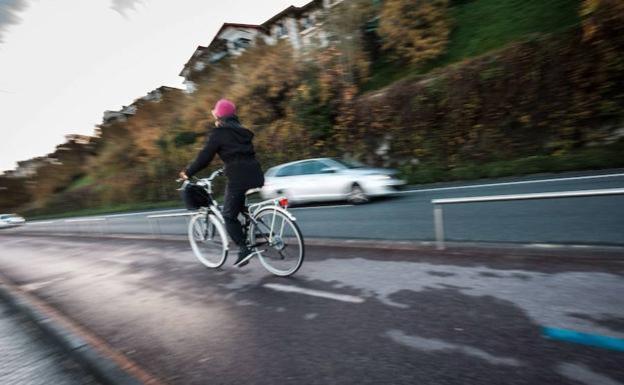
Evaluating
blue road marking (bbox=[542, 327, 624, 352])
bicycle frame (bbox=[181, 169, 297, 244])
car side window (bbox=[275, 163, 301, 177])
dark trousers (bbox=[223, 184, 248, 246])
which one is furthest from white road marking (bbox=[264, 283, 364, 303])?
car side window (bbox=[275, 163, 301, 177])

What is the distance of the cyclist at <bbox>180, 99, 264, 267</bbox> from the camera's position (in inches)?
159

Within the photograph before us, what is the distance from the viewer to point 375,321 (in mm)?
2967

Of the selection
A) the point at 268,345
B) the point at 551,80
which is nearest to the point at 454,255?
the point at 268,345

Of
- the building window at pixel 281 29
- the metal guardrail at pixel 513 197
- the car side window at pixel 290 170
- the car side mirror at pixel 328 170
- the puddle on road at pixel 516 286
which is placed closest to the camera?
the puddle on road at pixel 516 286

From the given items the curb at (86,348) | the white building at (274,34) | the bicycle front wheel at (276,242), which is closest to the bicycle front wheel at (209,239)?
the bicycle front wheel at (276,242)

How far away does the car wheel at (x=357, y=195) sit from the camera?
34.5 feet

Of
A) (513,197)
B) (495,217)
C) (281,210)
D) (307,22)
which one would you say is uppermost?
(307,22)

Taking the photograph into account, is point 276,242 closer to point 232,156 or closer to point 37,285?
point 232,156

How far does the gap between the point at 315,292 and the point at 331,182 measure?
719 cm

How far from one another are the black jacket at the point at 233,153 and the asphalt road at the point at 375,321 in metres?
1.41

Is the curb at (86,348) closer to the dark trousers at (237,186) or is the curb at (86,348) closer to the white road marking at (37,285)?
Answer: the white road marking at (37,285)

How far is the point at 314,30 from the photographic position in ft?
69.3

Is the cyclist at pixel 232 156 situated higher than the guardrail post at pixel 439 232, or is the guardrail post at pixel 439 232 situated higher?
the cyclist at pixel 232 156

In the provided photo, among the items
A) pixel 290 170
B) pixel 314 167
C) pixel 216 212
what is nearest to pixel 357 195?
pixel 314 167
